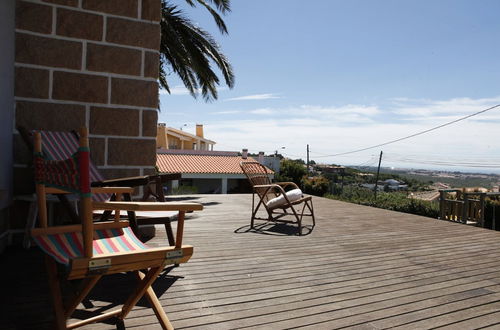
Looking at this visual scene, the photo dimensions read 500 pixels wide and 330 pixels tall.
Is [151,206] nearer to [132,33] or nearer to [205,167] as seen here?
[132,33]

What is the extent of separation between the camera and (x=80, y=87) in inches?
122

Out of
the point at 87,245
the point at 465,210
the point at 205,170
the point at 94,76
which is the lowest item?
the point at 465,210

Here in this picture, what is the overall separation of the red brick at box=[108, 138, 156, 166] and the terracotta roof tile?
18.6 metres

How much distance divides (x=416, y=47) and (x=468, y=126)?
13.7 metres

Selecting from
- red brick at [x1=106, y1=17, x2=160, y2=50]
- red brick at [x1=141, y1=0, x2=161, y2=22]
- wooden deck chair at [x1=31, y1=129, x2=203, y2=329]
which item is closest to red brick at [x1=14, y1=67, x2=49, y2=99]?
red brick at [x1=106, y1=17, x2=160, y2=50]

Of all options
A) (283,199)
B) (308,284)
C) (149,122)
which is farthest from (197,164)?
(308,284)

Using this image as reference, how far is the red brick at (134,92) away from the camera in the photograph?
323 cm

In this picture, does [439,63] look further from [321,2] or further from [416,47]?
[321,2]

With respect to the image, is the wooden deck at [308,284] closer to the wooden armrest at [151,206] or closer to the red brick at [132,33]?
the wooden armrest at [151,206]

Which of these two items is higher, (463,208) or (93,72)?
(93,72)

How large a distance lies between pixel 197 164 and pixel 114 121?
21415 millimetres

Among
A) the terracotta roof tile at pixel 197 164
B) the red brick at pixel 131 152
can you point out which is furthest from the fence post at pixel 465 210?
the terracotta roof tile at pixel 197 164

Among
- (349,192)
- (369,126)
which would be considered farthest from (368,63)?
(369,126)

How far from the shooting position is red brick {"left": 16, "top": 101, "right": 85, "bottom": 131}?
291 cm
